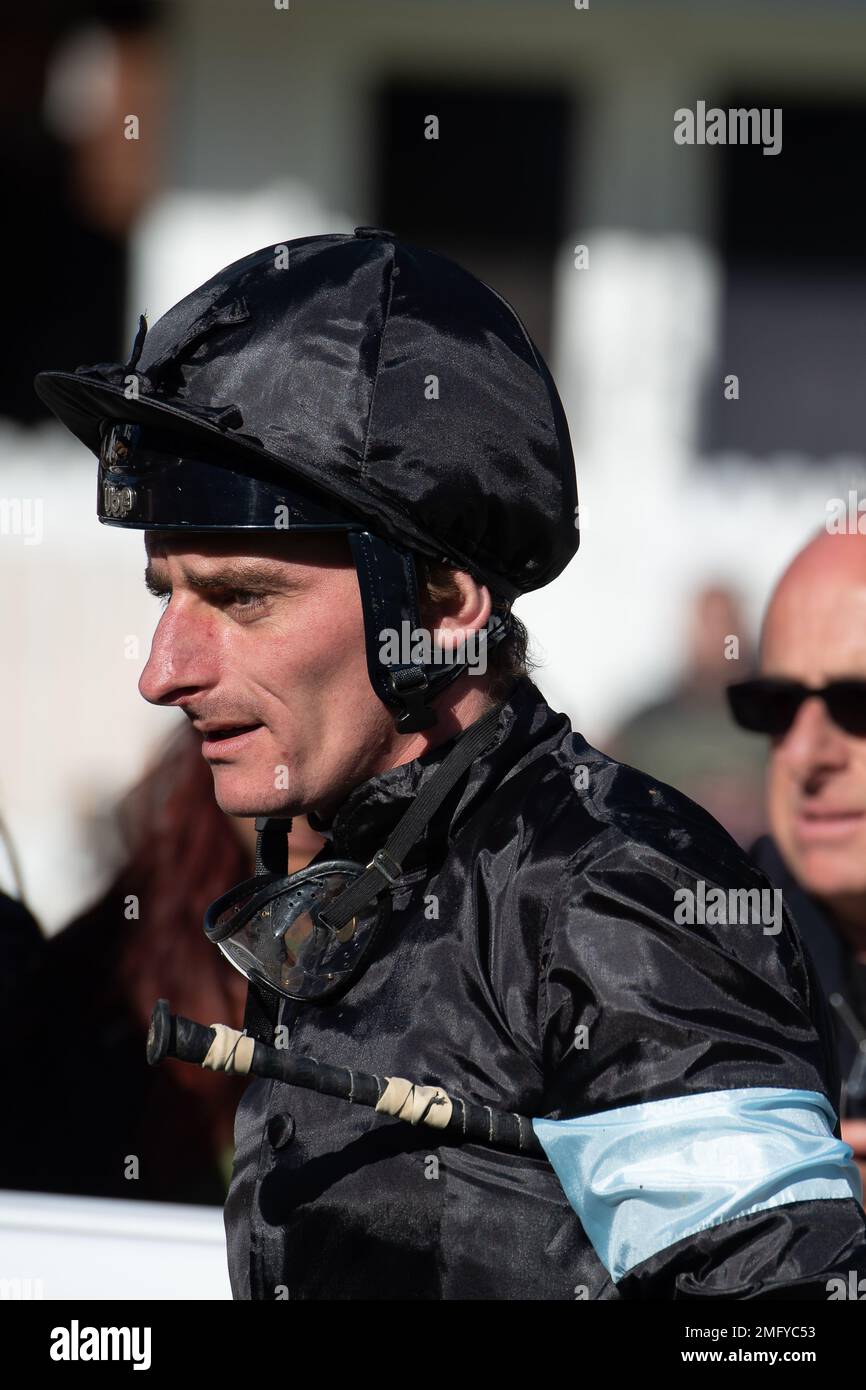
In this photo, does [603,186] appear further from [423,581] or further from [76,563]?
[423,581]

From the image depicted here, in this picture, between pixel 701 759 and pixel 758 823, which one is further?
pixel 701 759

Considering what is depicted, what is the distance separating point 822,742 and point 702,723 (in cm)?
341

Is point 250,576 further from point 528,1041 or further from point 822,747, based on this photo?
point 822,747

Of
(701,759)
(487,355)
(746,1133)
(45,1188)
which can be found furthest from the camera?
(701,759)

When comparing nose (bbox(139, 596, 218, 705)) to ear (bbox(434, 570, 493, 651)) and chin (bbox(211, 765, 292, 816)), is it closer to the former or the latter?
chin (bbox(211, 765, 292, 816))

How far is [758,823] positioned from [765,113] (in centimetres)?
355

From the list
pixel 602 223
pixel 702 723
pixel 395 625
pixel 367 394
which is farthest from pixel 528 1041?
pixel 602 223

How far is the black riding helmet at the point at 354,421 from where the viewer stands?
5.55ft

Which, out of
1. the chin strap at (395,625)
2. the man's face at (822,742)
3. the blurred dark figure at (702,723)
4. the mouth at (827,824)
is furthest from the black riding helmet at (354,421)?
the blurred dark figure at (702,723)

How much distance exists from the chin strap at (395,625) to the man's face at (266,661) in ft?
0.09

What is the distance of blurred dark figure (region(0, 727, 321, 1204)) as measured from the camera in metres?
3.26

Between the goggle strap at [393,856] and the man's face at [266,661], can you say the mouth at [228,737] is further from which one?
the goggle strap at [393,856]
